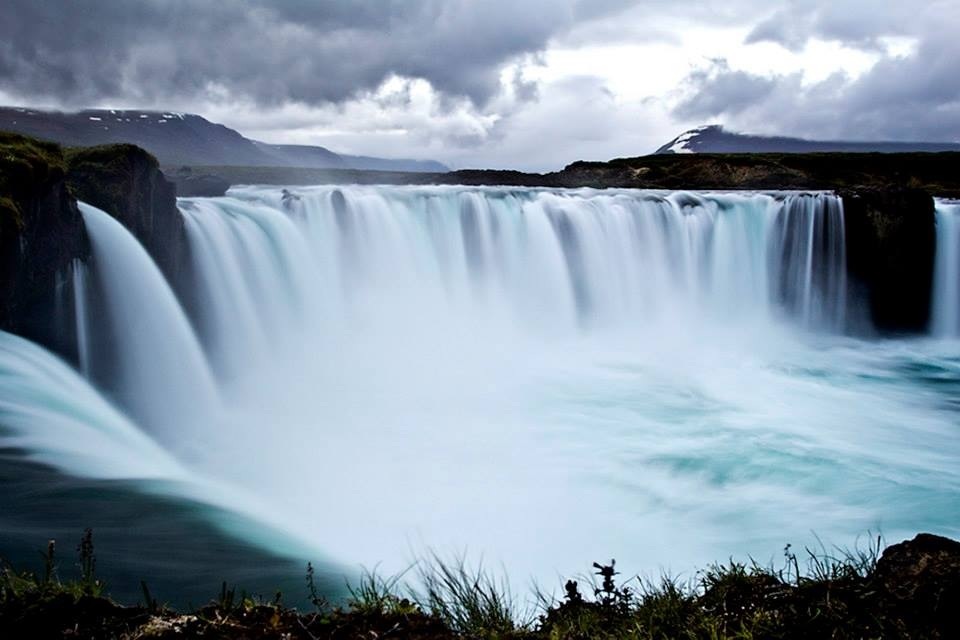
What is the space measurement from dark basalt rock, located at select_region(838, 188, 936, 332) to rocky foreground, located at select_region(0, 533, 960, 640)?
75.8ft

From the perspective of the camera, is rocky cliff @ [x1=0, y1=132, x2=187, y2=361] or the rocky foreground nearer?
the rocky foreground

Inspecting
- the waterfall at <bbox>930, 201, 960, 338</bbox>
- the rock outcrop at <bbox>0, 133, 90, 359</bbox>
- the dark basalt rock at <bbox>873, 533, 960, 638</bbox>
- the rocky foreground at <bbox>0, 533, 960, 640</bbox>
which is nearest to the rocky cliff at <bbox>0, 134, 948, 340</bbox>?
the rock outcrop at <bbox>0, 133, 90, 359</bbox>

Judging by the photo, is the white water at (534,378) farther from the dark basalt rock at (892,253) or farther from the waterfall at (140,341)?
the dark basalt rock at (892,253)

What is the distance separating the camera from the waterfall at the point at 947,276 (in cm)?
2369

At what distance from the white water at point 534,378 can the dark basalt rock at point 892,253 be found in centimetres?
78

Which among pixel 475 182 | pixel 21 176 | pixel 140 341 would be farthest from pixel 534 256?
pixel 475 182

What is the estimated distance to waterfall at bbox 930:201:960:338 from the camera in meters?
23.7

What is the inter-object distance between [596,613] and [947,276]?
25.1m

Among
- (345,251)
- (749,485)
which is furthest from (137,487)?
(345,251)

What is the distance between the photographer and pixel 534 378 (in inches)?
677

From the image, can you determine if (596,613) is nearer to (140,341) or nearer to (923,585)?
(923,585)

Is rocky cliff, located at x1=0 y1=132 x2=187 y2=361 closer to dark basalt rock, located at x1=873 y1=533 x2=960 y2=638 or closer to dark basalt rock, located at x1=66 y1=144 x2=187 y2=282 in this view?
dark basalt rock, located at x1=66 y1=144 x2=187 y2=282

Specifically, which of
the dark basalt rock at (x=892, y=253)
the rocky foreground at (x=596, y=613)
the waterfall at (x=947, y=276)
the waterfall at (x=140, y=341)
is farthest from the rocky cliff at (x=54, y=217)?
the waterfall at (x=947, y=276)

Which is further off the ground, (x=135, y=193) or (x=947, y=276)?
(x=135, y=193)
